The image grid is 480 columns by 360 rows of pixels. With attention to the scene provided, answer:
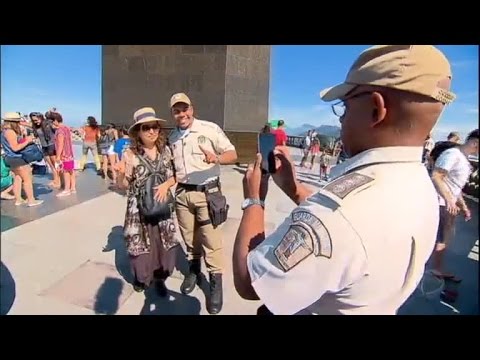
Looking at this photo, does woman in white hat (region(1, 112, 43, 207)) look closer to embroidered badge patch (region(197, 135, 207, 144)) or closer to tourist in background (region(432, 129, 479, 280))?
embroidered badge patch (region(197, 135, 207, 144))

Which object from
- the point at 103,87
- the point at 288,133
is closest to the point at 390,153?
A: the point at 288,133

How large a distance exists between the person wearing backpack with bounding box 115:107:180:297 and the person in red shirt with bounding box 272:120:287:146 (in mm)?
677

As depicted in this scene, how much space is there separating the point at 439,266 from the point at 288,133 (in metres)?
1.44

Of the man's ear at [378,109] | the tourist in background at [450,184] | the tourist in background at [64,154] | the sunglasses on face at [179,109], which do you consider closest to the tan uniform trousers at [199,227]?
the sunglasses on face at [179,109]

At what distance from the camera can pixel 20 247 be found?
5.01ft

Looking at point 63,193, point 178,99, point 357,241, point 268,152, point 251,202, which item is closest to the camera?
point 357,241

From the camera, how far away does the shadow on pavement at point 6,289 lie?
145cm

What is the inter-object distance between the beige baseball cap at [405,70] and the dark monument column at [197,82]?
0.60 m

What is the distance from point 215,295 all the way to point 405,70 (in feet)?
4.79

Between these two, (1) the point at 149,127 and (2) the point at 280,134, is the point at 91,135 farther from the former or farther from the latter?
(2) the point at 280,134

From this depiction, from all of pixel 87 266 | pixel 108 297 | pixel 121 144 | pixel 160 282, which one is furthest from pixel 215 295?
pixel 121 144

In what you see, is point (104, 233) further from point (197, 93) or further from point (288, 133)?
point (288, 133)

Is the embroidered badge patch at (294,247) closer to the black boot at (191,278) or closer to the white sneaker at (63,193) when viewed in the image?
the black boot at (191,278)

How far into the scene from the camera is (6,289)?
147cm
